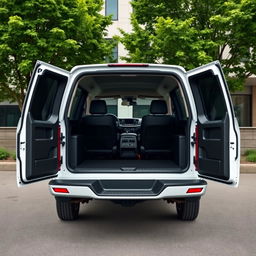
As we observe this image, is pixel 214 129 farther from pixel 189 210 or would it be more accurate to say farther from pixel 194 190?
pixel 189 210

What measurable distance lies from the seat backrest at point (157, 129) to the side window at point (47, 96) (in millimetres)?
1552

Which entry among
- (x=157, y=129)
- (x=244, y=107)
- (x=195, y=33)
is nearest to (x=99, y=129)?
(x=157, y=129)

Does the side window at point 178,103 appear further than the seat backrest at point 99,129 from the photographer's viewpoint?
Yes

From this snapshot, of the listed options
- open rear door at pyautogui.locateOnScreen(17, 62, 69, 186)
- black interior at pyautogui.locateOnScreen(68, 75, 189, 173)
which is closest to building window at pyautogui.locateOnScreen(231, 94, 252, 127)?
black interior at pyautogui.locateOnScreen(68, 75, 189, 173)

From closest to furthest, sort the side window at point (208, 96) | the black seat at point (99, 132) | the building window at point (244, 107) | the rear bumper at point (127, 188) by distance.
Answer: the rear bumper at point (127, 188), the side window at point (208, 96), the black seat at point (99, 132), the building window at point (244, 107)

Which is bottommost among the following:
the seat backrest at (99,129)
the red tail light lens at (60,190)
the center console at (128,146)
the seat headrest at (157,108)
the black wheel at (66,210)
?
the black wheel at (66,210)

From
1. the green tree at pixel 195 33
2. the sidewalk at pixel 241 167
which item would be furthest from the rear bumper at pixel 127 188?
the green tree at pixel 195 33

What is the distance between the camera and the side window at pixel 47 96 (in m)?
4.43

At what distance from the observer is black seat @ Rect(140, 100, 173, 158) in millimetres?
5660

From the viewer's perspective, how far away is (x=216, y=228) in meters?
4.89

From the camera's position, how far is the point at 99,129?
5801 mm

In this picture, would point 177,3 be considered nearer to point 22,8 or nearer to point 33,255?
point 22,8

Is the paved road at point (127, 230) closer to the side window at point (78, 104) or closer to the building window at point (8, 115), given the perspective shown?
the side window at point (78, 104)

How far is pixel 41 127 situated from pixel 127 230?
175cm
